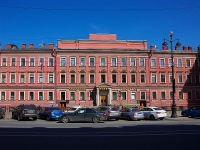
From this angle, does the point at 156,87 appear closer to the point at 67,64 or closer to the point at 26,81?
the point at 67,64

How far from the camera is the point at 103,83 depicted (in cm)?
5169

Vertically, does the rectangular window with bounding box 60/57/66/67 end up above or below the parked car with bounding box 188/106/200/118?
above

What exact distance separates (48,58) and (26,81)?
6673 millimetres

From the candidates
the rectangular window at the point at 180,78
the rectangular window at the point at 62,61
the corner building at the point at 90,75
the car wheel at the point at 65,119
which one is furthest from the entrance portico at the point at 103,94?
the car wheel at the point at 65,119

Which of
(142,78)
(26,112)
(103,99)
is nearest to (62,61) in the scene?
(103,99)

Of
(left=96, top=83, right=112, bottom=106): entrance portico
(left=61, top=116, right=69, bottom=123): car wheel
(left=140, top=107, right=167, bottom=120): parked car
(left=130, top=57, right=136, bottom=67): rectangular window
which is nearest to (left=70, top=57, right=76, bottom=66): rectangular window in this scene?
(left=96, top=83, right=112, bottom=106): entrance portico

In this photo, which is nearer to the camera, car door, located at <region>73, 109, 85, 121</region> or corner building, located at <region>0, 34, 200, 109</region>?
car door, located at <region>73, 109, 85, 121</region>

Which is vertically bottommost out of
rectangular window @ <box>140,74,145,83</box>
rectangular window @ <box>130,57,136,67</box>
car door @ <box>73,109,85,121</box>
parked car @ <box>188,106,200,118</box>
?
parked car @ <box>188,106,200,118</box>

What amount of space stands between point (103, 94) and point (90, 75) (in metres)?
4.92

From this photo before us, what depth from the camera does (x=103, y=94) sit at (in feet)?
171

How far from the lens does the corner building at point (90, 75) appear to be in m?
51.8

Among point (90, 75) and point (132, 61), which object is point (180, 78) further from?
point (90, 75)

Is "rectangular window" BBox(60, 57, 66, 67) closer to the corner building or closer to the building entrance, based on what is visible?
the corner building

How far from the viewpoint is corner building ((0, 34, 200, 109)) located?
51781 millimetres
